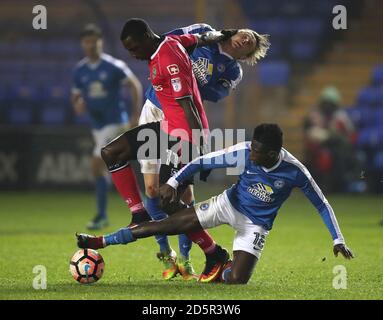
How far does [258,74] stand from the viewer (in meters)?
16.6

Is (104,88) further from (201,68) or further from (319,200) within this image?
(319,200)

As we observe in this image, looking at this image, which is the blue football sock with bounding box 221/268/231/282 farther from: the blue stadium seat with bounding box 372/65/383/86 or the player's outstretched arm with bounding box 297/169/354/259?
the blue stadium seat with bounding box 372/65/383/86

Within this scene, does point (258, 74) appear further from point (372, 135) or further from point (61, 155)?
point (61, 155)

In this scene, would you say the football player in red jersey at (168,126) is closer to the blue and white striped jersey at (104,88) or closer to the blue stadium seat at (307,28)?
the blue and white striped jersey at (104,88)

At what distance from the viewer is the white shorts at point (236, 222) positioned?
677 cm

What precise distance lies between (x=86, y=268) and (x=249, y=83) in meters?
9.31

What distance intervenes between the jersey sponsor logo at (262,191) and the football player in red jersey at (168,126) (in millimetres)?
471

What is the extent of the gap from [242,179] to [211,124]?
8282mm

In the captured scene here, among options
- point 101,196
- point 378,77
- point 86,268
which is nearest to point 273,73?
point 378,77

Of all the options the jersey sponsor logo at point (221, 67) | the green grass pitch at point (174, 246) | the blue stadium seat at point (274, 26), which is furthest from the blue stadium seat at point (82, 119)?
the jersey sponsor logo at point (221, 67)

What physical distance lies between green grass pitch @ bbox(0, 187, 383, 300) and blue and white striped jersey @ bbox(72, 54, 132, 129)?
1212 millimetres

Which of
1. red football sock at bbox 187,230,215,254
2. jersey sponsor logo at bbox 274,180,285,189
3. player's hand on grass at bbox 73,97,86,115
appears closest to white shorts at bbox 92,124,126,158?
player's hand on grass at bbox 73,97,86,115

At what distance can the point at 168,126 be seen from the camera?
7.05 m
